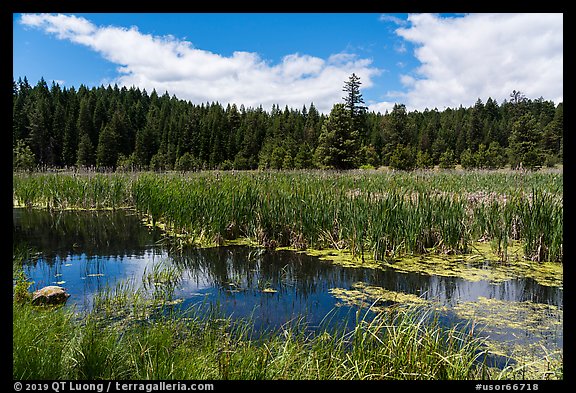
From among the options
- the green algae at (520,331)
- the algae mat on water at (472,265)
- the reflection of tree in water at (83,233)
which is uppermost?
the reflection of tree in water at (83,233)

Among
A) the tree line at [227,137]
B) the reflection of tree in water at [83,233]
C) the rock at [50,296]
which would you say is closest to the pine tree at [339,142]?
the tree line at [227,137]

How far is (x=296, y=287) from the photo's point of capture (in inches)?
197

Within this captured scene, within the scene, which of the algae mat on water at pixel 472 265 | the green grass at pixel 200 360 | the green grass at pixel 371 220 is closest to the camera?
the green grass at pixel 200 360

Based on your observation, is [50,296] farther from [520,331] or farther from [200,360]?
[520,331]

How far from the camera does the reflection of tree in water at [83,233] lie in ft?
23.7

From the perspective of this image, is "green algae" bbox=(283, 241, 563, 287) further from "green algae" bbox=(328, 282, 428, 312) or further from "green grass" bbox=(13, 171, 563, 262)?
"green algae" bbox=(328, 282, 428, 312)

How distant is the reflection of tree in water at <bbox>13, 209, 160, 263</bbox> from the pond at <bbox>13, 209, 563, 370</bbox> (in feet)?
0.18

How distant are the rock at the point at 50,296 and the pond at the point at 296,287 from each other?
127 mm

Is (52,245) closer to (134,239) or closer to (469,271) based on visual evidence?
(134,239)

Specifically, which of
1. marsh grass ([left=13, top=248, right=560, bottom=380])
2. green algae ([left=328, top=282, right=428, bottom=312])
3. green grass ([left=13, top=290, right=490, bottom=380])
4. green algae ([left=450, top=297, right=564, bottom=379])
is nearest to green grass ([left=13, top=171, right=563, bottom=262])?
green algae ([left=328, top=282, right=428, bottom=312])

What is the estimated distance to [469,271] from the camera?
552 centimetres

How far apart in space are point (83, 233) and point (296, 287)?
642 cm

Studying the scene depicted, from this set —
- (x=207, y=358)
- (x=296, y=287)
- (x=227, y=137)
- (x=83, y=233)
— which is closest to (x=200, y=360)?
(x=207, y=358)

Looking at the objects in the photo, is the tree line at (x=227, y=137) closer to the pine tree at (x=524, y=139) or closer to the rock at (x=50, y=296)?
the pine tree at (x=524, y=139)
